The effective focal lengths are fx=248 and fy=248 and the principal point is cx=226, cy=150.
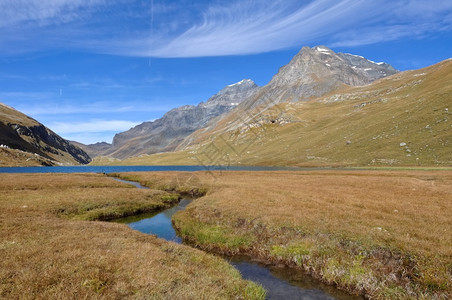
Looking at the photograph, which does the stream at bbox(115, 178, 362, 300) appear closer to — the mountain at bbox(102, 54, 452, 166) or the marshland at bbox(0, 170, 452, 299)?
the marshland at bbox(0, 170, 452, 299)

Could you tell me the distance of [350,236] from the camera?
1650 centimetres

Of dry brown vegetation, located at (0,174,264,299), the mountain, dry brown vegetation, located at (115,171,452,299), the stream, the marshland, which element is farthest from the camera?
the mountain

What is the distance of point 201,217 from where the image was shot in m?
25.6

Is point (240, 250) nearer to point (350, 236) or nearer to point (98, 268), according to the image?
point (350, 236)

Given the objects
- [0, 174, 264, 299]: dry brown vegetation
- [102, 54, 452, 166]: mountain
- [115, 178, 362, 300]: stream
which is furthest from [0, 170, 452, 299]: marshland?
[102, 54, 452, 166]: mountain

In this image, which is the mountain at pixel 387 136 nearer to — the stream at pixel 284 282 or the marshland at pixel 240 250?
the marshland at pixel 240 250

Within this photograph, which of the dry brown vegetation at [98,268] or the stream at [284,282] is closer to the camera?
the dry brown vegetation at [98,268]

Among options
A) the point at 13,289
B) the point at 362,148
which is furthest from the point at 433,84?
the point at 13,289

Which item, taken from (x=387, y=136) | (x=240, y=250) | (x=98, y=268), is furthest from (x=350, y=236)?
(x=387, y=136)

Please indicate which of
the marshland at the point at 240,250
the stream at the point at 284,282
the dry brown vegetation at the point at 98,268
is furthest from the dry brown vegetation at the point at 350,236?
the dry brown vegetation at the point at 98,268

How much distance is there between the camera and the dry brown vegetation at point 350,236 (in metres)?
12.5

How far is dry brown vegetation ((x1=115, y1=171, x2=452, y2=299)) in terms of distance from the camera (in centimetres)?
1251

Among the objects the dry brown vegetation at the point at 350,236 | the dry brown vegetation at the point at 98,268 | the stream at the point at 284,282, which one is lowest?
the stream at the point at 284,282

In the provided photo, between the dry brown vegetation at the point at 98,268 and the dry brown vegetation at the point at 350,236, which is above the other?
the dry brown vegetation at the point at 98,268
